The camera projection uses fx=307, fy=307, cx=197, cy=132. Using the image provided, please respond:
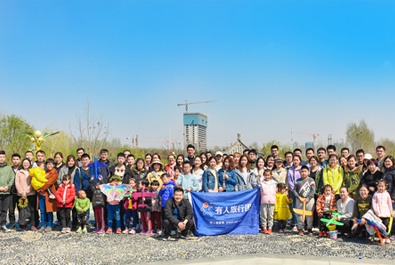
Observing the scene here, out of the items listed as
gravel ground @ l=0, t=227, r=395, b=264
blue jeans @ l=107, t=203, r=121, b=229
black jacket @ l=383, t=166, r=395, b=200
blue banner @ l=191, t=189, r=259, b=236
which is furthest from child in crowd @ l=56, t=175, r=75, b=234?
black jacket @ l=383, t=166, r=395, b=200

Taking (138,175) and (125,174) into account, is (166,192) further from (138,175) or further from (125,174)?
(125,174)

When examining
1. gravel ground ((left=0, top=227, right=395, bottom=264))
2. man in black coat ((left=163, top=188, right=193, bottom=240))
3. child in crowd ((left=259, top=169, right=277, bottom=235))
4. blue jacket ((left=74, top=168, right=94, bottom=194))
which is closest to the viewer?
gravel ground ((left=0, top=227, right=395, bottom=264))

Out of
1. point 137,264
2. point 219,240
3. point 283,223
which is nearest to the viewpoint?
point 137,264

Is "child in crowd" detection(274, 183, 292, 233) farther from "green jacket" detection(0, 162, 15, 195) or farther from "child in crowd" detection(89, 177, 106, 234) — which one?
"green jacket" detection(0, 162, 15, 195)

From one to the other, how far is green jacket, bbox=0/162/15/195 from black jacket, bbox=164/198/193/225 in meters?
4.22

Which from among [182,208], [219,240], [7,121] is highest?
[7,121]

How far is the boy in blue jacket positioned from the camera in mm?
7395

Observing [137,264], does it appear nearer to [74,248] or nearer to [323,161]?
[74,248]

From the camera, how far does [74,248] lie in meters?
6.34

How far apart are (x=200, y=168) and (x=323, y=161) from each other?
3.39m

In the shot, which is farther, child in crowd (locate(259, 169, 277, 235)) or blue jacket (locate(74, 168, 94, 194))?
blue jacket (locate(74, 168, 94, 194))

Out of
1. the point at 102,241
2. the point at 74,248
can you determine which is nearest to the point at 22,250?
the point at 74,248

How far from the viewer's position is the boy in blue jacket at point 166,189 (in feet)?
24.3

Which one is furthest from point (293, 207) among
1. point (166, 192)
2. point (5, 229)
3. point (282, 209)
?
point (5, 229)
